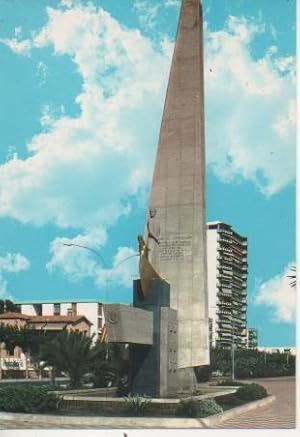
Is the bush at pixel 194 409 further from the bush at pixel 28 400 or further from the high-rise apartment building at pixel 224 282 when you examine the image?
the high-rise apartment building at pixel 224 282

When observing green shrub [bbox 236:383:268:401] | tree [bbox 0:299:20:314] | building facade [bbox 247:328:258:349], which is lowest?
building facade [bbox 247:328:258:349]

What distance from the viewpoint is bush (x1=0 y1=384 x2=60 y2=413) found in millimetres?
18078

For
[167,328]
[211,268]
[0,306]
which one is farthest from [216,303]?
[167,328]

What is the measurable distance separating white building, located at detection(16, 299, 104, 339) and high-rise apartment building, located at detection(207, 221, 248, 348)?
1174 centimetres

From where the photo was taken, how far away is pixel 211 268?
7581 centimetres

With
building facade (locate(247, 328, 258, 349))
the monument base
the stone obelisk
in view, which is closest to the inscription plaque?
the stone obelisk

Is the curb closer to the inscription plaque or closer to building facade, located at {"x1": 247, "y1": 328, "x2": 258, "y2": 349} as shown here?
the inscription plaque

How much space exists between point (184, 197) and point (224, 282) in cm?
5317

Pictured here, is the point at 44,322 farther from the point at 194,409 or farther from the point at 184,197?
the point at 194,409

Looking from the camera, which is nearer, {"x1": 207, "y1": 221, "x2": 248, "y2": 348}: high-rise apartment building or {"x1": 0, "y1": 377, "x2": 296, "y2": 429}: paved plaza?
{"x1": 0, "y1": 377, "x2": 296, "y2": 429}: paved plaza

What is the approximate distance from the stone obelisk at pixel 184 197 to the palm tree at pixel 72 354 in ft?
12.7

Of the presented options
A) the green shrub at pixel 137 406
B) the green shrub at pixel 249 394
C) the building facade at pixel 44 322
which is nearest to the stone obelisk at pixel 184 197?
the green shrub at pixel 249 394

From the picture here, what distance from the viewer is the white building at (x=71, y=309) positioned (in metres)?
70.5

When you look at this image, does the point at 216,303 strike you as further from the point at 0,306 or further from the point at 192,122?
the point at 192,122
